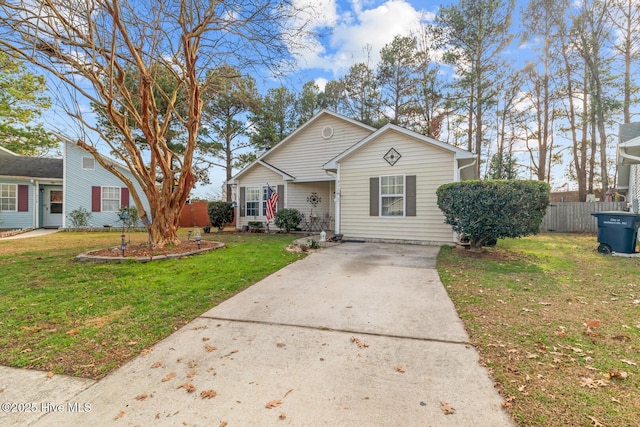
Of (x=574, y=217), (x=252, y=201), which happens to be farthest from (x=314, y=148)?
(x=574, y=217)

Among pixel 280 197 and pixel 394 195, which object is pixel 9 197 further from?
pixel 394 195

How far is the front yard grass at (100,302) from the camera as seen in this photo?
9.53 ft


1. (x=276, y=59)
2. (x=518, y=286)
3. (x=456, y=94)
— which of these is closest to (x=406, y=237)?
(x=518, y=286)

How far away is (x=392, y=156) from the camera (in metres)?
10.0

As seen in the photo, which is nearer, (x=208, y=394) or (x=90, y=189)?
(x=208, y=394)

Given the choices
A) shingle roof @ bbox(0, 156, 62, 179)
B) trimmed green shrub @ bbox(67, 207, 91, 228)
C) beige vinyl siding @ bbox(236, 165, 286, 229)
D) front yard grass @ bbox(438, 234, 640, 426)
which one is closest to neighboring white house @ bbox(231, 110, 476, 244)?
beige vinyl siding @ bbox(236, 165, 286, 229)

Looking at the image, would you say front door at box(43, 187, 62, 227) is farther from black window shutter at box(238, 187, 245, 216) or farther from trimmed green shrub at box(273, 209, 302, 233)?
trimmed green shrub at box(273, 209, 302, 233)

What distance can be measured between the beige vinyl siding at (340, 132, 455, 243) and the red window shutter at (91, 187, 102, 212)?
13.9m

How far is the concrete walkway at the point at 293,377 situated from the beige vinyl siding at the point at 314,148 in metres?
10.3

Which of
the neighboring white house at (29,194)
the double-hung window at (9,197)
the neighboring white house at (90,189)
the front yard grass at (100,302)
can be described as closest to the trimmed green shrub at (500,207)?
the front yard grass at (100,302)

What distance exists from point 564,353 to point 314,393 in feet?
7.97

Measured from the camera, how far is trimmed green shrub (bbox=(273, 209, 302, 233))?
516 inches

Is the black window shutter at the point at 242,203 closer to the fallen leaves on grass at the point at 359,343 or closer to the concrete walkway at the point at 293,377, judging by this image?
the concrete walkway at the point at 293,377

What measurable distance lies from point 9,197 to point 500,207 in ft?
71.7
